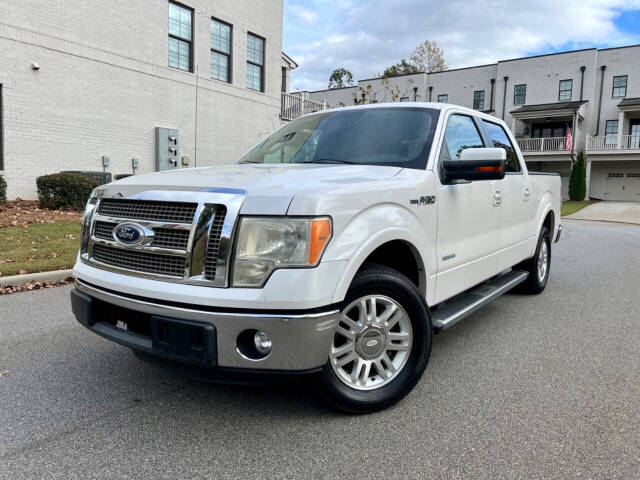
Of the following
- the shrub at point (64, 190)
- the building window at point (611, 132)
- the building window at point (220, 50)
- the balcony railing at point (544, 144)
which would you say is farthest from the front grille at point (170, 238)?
the building window at point (611, 132)

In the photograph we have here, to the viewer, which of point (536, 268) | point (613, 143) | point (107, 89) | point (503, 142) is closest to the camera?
point (503, 142)

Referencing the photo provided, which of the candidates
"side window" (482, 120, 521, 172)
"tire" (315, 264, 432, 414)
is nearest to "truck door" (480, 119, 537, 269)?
"side window" (482, 120, 521, 172)

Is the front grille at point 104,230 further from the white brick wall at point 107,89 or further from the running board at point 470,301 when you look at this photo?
the white brick wall at point 107,89

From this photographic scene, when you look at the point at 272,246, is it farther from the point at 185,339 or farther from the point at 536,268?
the point at 536,268

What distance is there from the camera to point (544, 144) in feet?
116

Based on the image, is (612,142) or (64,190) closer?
(64,190)

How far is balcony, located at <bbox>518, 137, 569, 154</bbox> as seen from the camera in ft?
112

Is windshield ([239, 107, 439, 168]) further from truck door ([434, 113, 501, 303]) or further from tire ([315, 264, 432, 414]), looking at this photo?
tire ([315, 264, 432, 414])

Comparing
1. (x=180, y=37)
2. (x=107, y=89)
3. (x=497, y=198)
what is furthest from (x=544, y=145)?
(x=497, y=198)

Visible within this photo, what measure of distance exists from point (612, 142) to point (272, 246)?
126ft

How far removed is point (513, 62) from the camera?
123 ft

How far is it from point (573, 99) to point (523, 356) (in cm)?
3746

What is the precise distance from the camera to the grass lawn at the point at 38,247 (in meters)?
6.47

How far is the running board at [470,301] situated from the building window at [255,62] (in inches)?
597
